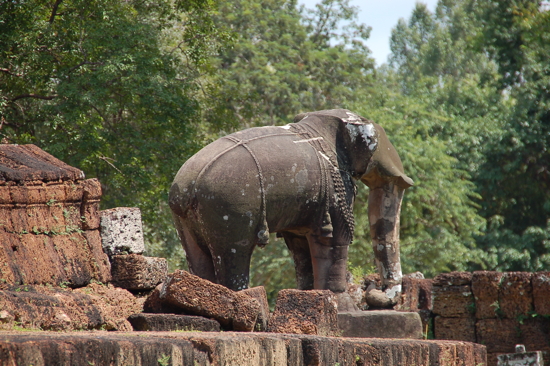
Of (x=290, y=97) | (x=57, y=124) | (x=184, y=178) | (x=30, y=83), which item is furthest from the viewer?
(x=290, y=97)

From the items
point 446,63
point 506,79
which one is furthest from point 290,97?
point 446,63

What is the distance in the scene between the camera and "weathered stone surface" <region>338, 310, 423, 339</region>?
6.07 metres

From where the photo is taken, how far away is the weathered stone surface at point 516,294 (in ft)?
27.8

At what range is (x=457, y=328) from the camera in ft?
29.5

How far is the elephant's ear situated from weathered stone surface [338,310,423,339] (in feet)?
4.07

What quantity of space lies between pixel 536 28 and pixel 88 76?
37.9 ft

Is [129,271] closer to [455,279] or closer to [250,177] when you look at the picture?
[250,177]

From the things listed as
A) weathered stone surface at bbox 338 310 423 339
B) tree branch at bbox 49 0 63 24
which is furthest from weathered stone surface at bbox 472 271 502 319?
tree branch at bbox 49 0 63 24

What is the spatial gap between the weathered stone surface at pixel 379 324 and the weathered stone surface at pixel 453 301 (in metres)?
2.79

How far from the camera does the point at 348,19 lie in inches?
998

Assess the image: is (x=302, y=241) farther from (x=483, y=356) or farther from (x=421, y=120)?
(x=421, y=120)

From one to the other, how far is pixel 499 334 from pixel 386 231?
8.61ft

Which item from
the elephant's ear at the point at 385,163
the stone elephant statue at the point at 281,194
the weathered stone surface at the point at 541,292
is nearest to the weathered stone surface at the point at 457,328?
the weathered stone surface at the point at 541,292

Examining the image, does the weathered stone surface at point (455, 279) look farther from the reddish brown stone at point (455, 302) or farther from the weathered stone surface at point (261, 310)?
the weathered stone surface at point (261, 310)
